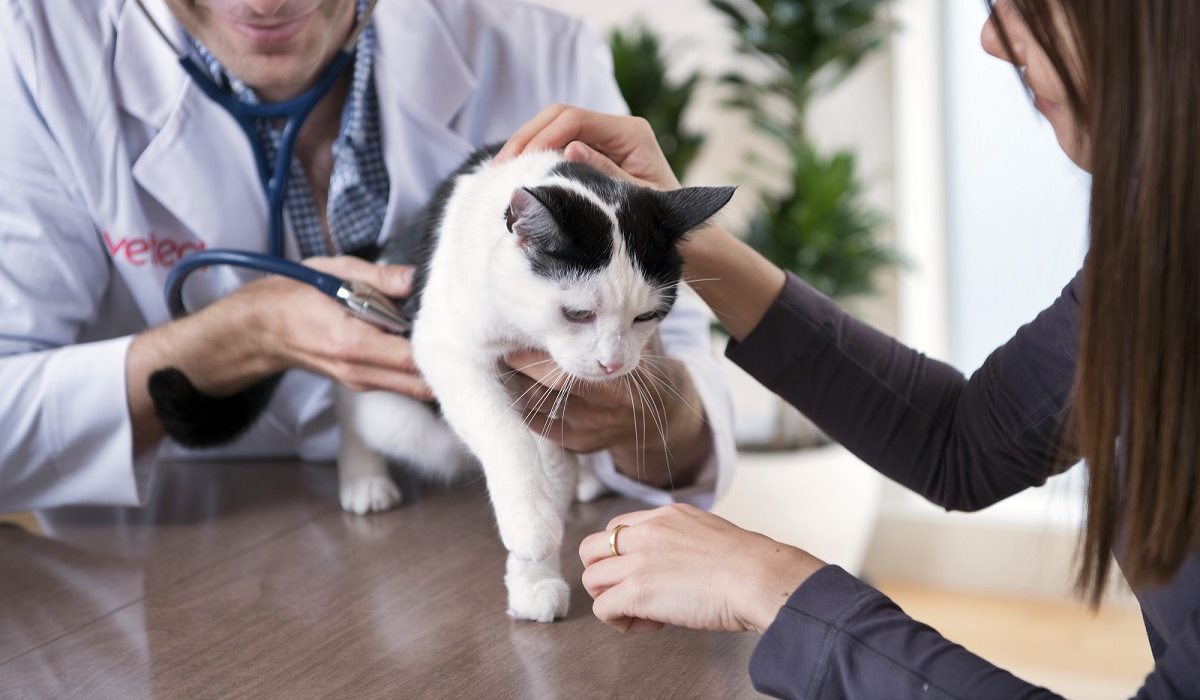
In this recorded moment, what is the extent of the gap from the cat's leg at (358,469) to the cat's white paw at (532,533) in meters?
0.39

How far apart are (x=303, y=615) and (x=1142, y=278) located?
2.45ft

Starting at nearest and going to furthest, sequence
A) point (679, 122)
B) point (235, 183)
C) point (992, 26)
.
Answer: point (992, 26)
point (235, 183)
point (679, 122)

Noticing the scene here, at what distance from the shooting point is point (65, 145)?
1.31 meters

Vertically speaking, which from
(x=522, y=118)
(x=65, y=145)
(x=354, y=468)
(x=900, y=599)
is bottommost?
(x=900, y=599)

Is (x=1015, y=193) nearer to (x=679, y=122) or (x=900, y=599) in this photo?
(x=679, y=122)

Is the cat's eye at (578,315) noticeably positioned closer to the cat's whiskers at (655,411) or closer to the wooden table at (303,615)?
the cat's whiskers at (655,411)

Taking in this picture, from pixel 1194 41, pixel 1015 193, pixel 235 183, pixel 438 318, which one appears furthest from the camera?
pixel 1015 193

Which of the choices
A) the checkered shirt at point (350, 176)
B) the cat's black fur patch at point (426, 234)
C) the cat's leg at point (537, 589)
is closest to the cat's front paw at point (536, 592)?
the cat's leg at point (537, 589)

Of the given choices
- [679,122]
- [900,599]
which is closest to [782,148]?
[679,122]

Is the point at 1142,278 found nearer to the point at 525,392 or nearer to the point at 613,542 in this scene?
the point at 613,542

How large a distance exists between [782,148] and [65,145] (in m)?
2.52

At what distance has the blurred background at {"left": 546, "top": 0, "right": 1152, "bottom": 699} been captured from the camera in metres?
3.01

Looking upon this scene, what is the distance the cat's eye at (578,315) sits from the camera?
0.99m

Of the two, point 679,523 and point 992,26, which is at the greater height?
point 992,26
